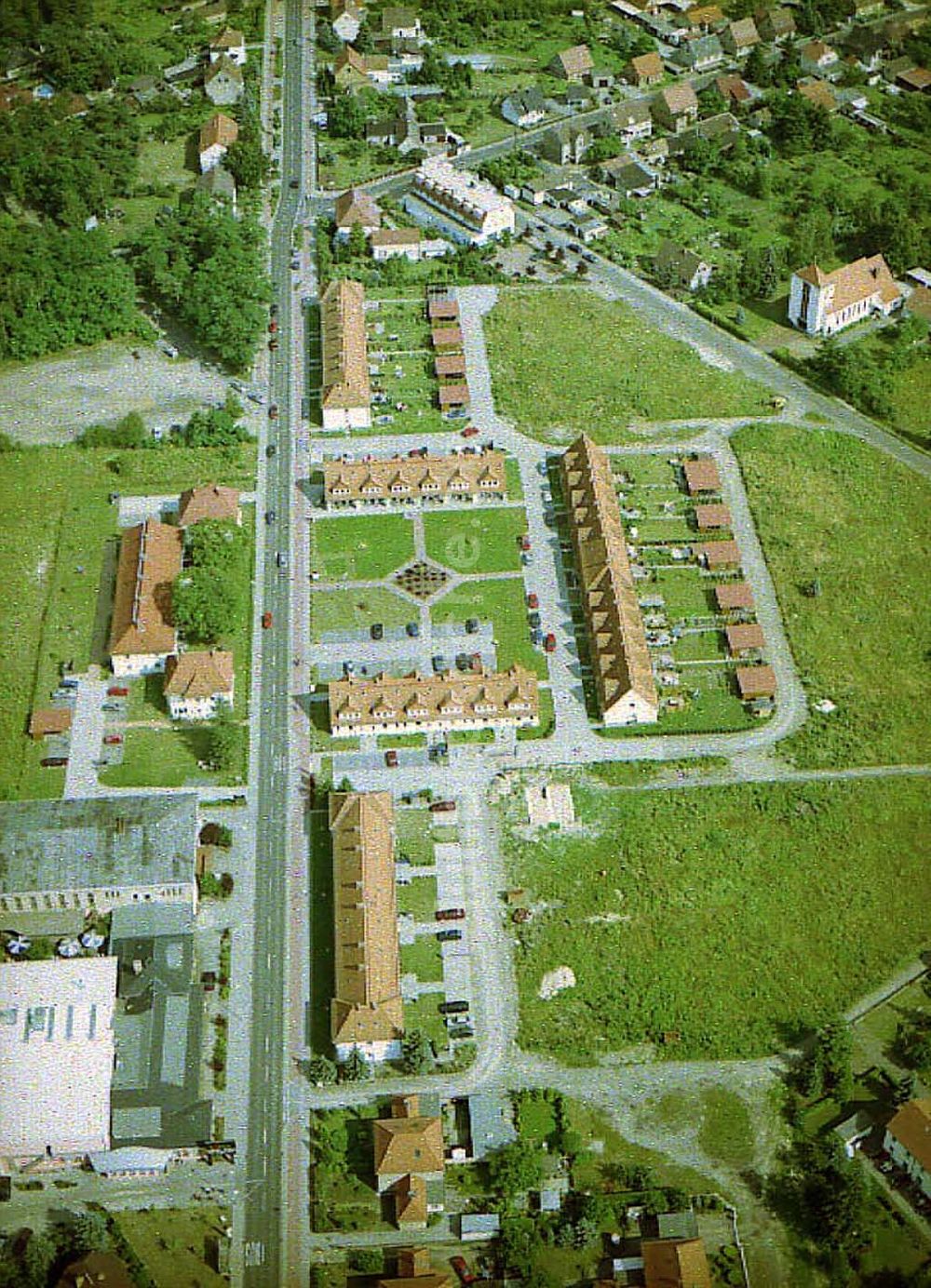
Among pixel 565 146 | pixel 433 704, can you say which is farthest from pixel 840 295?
pixel 433 704

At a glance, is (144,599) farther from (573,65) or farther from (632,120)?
(573,65)

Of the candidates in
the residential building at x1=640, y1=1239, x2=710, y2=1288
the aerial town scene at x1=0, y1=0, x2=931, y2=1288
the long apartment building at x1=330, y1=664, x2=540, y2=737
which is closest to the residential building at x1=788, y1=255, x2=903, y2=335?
the aerial town scene at x1=0, y1=0, x2=931, y2=1288

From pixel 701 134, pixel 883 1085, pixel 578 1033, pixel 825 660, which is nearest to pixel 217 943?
pixel 578 1033

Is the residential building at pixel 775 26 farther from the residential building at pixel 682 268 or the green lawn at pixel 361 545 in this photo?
the green lawn at pixel 361 545

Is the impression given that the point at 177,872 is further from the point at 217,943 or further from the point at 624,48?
the point at 624,48

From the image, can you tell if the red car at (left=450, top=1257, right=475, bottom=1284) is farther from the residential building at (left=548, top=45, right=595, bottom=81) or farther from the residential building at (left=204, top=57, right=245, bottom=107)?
the residential building at (left=548, top=45, right=595, bottom=81)

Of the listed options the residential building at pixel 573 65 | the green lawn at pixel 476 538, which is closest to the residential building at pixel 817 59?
the residential building at pixel 573 65
